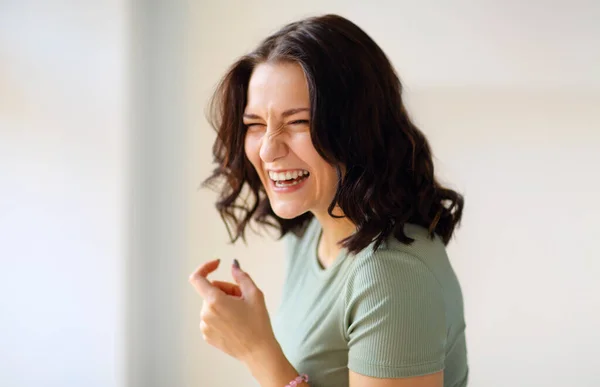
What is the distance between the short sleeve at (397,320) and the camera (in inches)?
30.0

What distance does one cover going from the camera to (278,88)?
863 millimetres

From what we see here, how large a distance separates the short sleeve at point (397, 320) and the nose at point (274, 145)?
0.66 feet

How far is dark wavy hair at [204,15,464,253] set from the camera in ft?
2.71

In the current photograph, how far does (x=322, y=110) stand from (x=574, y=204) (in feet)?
2.99

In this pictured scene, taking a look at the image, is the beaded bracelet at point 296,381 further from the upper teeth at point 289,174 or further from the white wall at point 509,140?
the white wall at point 509,140

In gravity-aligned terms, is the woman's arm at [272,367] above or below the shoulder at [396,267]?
below

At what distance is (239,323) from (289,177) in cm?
22

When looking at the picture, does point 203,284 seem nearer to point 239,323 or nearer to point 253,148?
point 239,323

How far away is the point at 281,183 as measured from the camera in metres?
0.92

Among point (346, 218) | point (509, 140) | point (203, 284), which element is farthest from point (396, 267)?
point (509, 140)

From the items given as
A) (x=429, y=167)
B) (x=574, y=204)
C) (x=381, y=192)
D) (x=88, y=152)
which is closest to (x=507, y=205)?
(x=574, y=204)

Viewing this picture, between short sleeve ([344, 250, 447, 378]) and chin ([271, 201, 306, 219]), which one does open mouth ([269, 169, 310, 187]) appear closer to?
chin ([271, 201, 306, 219])

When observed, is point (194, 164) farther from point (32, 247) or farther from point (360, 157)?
point (360, 157)

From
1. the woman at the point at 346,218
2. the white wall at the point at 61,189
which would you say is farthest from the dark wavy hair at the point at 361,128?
the white wall at the point at 61,189
